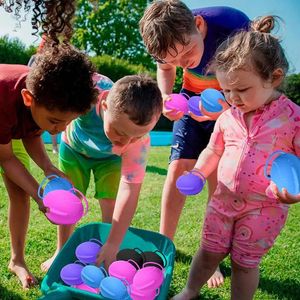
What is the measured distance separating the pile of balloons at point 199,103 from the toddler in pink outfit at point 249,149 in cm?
11

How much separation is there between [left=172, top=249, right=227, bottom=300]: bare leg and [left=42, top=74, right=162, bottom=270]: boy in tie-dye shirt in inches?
14.7

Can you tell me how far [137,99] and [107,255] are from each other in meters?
0.58

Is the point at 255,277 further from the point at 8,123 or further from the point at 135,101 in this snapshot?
the point at 8,123

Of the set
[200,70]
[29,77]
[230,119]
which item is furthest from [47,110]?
[200,70]

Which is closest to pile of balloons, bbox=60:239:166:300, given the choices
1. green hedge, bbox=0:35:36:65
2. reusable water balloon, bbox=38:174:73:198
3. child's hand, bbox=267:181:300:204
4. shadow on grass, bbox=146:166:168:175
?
reusable water balloon, bbox=38:174:73:198

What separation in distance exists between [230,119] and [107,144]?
530mm

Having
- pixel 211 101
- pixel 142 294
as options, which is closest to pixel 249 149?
pixel 211 101

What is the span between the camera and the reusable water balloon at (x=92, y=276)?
1.51m

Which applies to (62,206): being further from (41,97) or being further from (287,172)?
(287,172)

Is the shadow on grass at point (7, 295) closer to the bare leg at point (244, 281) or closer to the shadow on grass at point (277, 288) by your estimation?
the shadow on grass at point (277, 288)

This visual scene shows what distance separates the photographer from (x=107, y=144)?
1.88m

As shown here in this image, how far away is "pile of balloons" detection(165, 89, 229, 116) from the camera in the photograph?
72.7 inches

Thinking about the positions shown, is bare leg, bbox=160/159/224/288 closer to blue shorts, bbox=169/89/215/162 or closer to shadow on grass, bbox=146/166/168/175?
blue shorts, bbox=169/89/215/162

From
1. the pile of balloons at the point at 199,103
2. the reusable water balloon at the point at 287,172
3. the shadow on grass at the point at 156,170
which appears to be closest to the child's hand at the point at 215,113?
the pile of balloons at the point at 199,103
